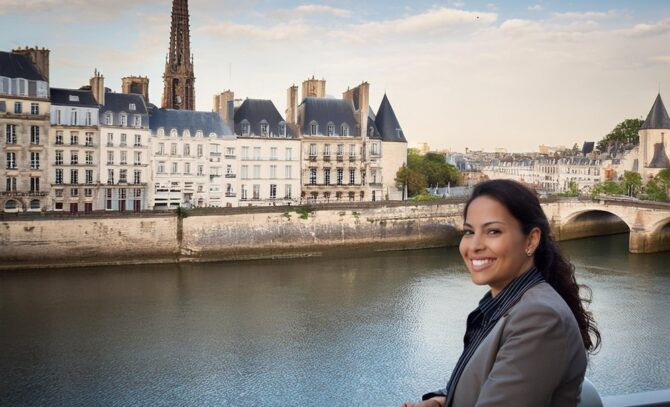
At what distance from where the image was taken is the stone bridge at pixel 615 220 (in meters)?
27.0

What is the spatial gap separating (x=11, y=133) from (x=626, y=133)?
4811cm

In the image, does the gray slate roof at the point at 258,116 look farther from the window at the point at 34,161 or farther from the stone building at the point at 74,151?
the window at the point at 34,161

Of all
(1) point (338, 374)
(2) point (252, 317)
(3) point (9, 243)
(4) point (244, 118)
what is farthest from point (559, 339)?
(4) point (244, 118)

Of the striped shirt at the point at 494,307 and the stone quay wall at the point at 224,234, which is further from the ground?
the striped shirt at the point at 494,307

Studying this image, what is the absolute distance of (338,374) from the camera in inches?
465

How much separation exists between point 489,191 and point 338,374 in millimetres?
10219

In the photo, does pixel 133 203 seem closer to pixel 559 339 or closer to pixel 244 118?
pixel 244 118

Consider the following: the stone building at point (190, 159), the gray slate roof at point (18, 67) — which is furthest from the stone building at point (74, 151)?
the stone building at point (190, 159)

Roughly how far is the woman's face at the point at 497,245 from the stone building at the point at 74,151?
2618 cm

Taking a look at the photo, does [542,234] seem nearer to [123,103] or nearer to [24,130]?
[24,130]

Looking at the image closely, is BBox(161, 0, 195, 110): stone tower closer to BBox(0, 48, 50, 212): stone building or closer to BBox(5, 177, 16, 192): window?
BBox(0, 48, 50, 212): stone building

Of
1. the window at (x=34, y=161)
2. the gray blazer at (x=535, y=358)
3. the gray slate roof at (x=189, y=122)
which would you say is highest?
the gray slate roof at (x=189, y=122)

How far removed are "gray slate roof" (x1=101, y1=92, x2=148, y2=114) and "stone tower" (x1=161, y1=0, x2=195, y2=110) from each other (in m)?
8.27

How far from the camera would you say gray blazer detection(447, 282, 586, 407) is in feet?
5.45
